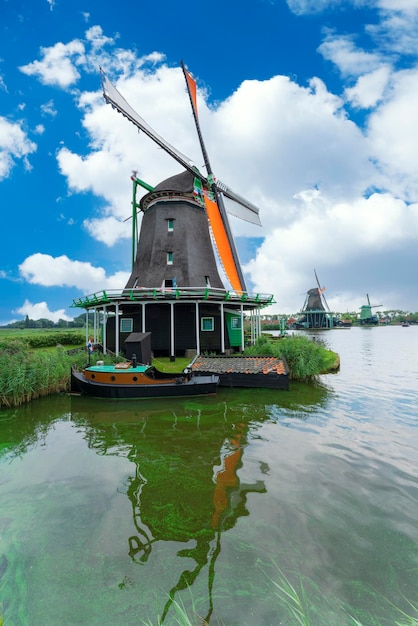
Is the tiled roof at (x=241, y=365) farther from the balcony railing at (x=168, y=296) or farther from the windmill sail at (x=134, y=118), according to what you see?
the windmill sail at (x=134, y=118)

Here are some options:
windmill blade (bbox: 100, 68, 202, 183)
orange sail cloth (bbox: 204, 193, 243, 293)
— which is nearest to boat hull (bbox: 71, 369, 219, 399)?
orange sail cloth (bbox: 204, 193, 243, 293)

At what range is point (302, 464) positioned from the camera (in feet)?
21.7

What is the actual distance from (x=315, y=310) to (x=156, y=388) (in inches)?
3678

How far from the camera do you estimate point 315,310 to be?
97.9 m

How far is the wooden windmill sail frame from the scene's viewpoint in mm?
20125

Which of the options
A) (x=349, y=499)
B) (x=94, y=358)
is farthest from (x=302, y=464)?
(x=94, y=358)

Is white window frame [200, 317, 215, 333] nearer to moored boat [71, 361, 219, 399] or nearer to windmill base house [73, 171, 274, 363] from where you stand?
windmill base house [73, 171, 274, 363]

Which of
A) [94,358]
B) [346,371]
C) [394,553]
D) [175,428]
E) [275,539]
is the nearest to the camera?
[394,553]

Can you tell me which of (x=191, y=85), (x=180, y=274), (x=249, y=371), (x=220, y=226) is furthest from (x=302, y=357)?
(x=191, y=85)

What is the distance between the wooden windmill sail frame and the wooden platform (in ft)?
19.1

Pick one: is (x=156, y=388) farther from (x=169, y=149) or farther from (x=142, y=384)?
(x=169, y=149)

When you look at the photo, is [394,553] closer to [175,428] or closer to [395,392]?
[175,428]

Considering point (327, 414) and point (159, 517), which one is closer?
point (159, 517)

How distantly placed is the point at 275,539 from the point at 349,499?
188 cm
